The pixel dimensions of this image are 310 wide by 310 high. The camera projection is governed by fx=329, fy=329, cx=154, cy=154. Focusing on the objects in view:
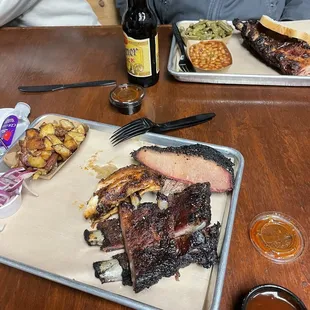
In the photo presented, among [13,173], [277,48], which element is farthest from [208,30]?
[13,173]

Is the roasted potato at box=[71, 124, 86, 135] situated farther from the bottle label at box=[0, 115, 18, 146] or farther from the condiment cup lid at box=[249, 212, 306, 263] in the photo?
the condiment cup lid at box=[249, 212, 306, 263]

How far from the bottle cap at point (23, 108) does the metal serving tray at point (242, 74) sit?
2.27 feet

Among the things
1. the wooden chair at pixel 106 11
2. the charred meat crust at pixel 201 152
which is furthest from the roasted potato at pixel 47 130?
the wooden chair at pixel 106 11

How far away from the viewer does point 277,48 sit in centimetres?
165

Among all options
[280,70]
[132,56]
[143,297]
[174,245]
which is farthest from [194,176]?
[280,70]

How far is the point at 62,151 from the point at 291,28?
4.21ft

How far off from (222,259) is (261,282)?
132 mm

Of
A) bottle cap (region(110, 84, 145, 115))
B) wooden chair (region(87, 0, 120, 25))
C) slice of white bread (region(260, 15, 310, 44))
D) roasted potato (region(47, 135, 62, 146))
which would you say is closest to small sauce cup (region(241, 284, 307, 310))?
roasted potato (region(47, 135, 62, 146))

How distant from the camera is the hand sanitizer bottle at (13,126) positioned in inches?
53.1

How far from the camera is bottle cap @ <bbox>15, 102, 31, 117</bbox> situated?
4.89 feet

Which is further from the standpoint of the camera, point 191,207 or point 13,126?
point 13,126

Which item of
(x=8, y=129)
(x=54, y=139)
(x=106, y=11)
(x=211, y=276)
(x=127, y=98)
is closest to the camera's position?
(x=211, y=276)

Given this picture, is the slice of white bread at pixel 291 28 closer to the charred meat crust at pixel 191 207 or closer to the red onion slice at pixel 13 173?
the charred meat crust at pixel 191 207

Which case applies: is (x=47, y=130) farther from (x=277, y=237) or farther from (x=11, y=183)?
(x=277, y=237)
